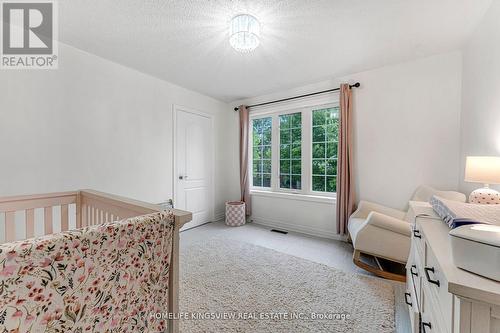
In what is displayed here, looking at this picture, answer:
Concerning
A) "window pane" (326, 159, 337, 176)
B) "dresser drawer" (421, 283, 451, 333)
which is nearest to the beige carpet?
"dresser drawer" (421, 283, 451, 333)

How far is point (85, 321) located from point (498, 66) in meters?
2.89

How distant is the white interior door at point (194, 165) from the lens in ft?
11.1

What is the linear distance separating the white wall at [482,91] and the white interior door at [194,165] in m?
3.43

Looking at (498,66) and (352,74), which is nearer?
(498,66)

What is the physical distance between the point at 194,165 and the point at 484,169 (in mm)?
3375

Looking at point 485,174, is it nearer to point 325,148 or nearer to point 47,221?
point 325,148

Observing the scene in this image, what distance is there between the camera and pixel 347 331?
1410mm

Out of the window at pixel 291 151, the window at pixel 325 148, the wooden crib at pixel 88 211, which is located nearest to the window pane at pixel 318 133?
the window at pixel 325 148

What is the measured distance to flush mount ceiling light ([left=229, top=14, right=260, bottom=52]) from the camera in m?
1.73

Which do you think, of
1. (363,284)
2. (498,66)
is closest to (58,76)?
(363,284)

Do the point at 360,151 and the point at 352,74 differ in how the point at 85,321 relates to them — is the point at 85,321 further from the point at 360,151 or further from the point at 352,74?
the point at 352,74

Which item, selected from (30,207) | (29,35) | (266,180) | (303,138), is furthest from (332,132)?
(29,35)

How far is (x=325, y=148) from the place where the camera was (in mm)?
3260

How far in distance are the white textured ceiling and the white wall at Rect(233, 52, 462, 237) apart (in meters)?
0.22
